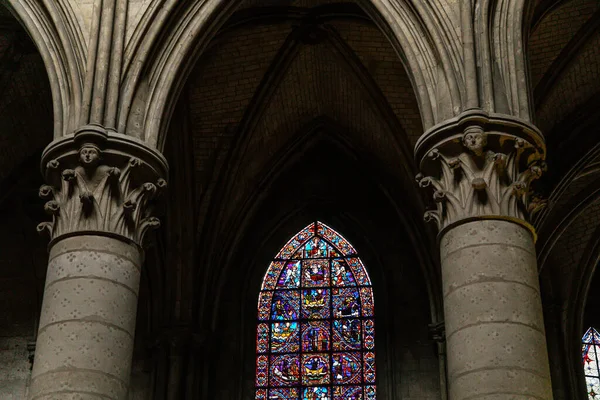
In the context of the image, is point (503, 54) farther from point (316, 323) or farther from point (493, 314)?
point (316, 323)

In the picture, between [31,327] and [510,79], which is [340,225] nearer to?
[31,327]

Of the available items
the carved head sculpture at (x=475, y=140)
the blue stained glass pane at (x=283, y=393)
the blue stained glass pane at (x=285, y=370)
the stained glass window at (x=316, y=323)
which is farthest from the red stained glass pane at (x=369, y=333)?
the carved head sculpture at (x=475, y=140)

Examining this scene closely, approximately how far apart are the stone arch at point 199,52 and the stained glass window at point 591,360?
8.95 m

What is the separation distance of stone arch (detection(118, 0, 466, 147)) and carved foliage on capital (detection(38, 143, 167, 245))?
1.86 feet

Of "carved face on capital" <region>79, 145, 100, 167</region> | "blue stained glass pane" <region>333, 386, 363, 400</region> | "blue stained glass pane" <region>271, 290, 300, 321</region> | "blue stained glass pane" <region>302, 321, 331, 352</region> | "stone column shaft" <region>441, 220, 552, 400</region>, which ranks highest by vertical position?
"blue stained glass pane" <region>271, 290, 300, 321</region>

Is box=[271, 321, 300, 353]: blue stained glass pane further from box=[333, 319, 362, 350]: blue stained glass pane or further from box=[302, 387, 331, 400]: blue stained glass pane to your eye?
box=[302, 387, 331, 400]: blue stained glass pane

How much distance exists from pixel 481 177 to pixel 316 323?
Result: 23.7 ft

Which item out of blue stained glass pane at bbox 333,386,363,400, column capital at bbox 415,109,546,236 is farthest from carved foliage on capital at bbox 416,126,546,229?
blue stained glass pane at bbox 333,386,363,400

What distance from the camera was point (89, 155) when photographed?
1112 centimetres

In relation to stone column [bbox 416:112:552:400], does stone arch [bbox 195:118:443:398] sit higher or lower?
higher

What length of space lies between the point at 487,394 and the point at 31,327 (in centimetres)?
1046

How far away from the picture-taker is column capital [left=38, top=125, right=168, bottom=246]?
36.1ft

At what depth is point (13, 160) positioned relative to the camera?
17.5 meters

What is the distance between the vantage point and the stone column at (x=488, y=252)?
9.62 m
